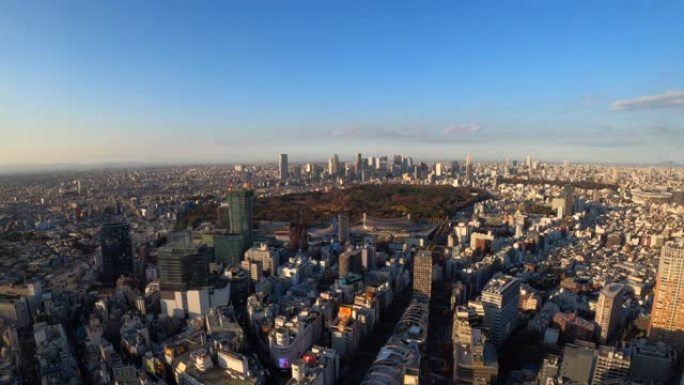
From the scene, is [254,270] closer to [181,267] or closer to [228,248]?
[181,267]

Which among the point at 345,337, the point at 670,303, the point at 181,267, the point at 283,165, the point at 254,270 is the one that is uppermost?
the point at 283,165

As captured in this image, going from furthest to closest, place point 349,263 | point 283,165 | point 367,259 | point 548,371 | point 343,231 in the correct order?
1. point 283,165
2. point 343,231
3. point 367,259
4. point 349,263
5. point 548,371

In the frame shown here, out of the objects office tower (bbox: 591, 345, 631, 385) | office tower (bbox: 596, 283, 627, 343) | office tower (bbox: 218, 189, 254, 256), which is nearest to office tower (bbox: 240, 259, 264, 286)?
office tower (bbox: 218, 189, 254, 256)

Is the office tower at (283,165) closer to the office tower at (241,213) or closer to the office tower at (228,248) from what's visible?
the office tower at (241,213)

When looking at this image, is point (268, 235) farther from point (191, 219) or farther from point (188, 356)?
point (188, 356)

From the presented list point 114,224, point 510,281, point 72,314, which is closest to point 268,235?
point 114,224

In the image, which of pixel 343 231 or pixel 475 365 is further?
→ pixel 343 231

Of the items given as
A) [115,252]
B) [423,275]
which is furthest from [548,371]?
[115,252]
